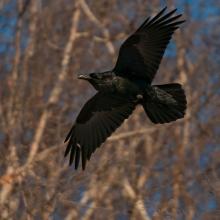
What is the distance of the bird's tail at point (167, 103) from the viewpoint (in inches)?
294

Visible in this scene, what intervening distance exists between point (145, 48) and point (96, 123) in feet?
4.16

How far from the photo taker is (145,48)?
7.52 metres

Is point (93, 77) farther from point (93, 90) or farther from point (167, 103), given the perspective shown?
point (93, 90)

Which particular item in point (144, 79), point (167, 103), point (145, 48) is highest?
point (145, 48)

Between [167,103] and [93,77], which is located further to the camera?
[167,103]

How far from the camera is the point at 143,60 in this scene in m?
7.60

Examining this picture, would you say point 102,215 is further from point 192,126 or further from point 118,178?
point 192,126

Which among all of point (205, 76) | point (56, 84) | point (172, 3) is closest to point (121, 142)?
point (56, 84)

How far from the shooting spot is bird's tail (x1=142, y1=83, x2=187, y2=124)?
7.47m

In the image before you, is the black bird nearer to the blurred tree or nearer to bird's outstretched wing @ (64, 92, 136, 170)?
bird's outstretched wing @ (64, 92, 136, 170)

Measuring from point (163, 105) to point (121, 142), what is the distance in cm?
400

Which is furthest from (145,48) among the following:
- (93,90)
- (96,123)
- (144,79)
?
(93,90)

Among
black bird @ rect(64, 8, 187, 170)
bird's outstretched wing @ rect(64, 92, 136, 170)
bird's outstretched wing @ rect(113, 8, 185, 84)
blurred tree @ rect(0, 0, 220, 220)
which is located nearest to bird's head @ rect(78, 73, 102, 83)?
black bird @ rect(64, 8, 187, 170)

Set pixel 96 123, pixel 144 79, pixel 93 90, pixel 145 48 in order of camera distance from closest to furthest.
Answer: pixel 145 48 < pixel 144 79 < pixel 96 123 < pixel 93 90
